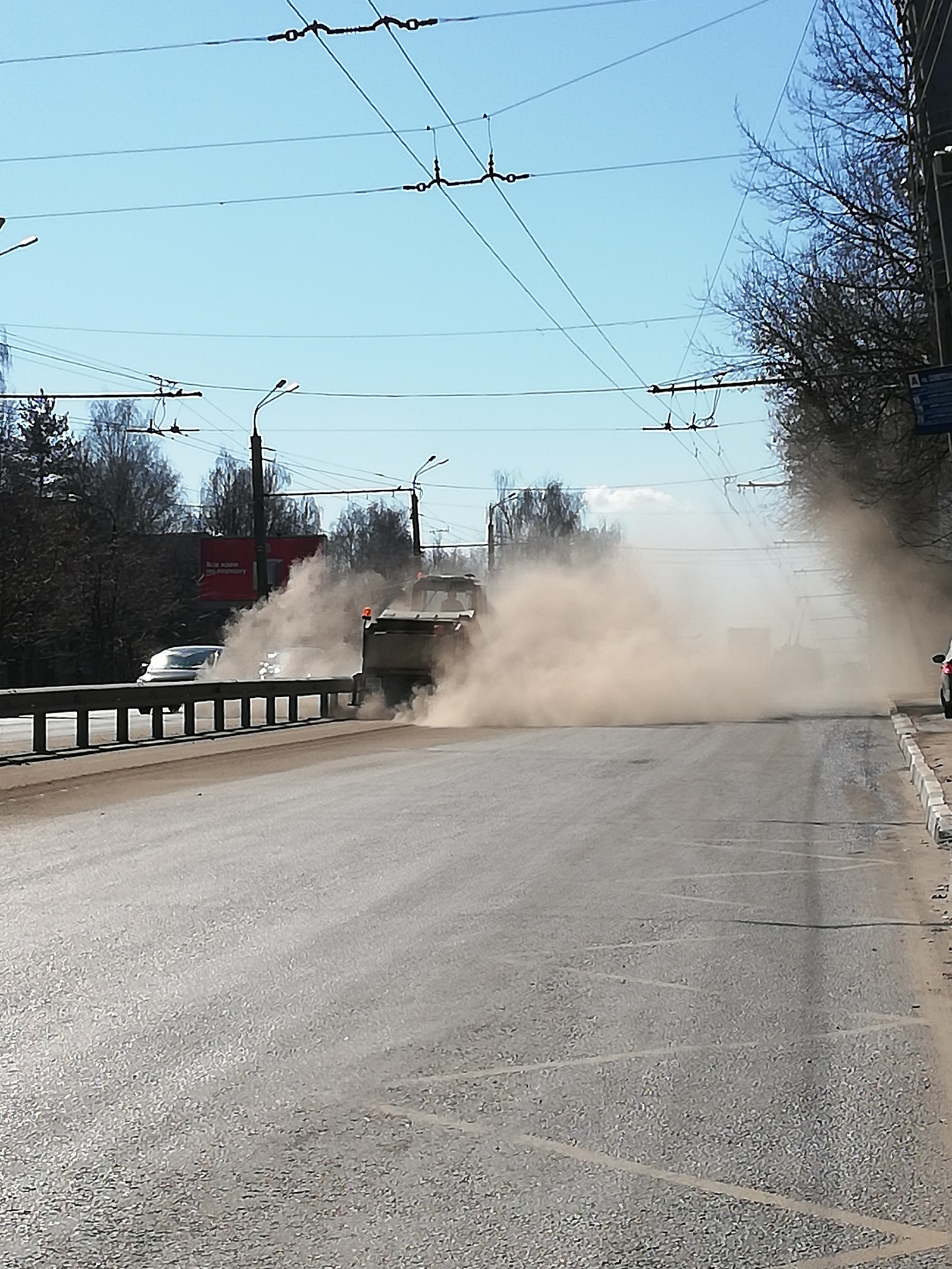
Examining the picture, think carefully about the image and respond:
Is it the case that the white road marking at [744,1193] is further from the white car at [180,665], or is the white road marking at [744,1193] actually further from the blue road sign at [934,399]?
the white car at [180,665]

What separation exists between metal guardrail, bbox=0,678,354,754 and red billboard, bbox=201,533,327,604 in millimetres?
45577

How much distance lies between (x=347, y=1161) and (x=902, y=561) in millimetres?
42263

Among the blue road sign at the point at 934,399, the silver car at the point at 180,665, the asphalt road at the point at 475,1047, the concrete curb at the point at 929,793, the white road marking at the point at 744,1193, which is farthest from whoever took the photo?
the silver car at the point at 180,665

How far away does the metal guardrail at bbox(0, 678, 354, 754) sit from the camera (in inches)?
770

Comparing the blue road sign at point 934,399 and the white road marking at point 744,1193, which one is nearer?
the white road marking at point 744,1193

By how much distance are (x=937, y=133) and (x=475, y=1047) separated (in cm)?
1243

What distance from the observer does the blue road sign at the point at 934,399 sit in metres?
14.9

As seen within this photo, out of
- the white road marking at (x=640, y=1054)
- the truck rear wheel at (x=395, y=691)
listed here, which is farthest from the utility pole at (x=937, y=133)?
the truck rear wheel at (x=395, y=691)

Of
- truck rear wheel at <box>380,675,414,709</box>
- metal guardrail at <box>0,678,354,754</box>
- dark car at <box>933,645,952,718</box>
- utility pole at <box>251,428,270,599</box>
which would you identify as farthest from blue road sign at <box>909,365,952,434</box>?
utility pole at <box>251,428,270,599</box>

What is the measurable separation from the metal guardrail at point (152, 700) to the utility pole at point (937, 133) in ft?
39.5

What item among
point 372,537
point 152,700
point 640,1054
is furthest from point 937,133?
point 372,537

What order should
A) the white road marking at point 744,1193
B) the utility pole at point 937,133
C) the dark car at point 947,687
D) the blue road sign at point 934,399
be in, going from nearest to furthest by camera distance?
the white road marking at point 744,1193 < the utility pole at point 937,133 < the blue road sign at point 934,399 < the dark car at point 947,687

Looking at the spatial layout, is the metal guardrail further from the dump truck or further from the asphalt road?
the asphalt road

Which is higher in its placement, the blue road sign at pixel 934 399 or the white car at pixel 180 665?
the blue road sign at pixel 934 399
